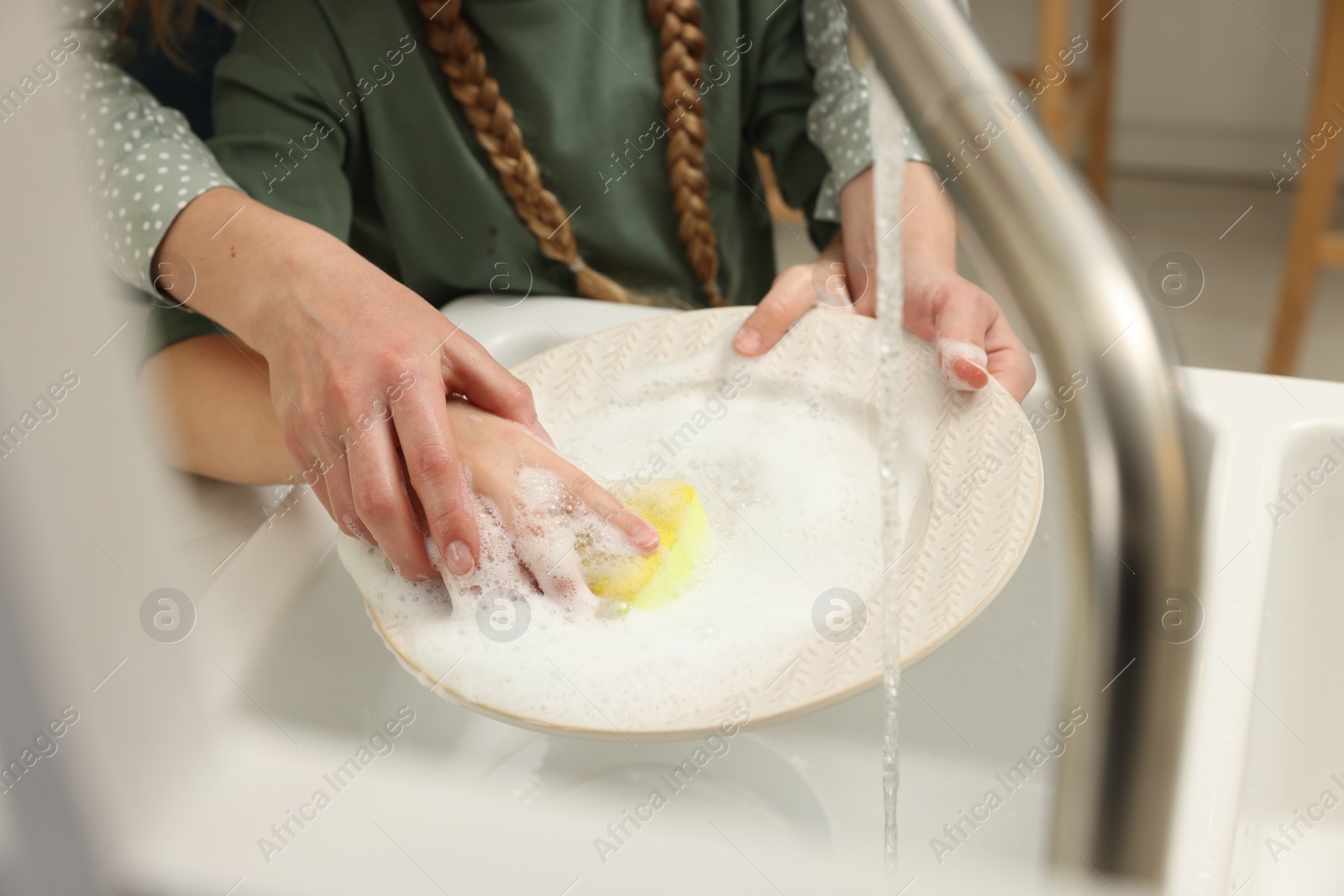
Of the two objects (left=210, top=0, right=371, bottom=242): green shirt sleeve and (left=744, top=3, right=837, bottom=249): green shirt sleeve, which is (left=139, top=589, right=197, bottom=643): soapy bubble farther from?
(left=744, top=3, right=837, bottom=249): green shirt sleeve

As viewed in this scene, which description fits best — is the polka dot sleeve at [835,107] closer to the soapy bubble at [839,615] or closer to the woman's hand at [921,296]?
the woman's hand at [921,296]

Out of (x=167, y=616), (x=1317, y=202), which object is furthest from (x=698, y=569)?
(x=1317, y=202)

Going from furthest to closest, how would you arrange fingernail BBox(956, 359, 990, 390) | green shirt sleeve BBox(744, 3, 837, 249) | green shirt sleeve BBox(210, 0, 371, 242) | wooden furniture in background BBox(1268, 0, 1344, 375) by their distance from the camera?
wooden furniture in background BBox(1268, 0, 1344, 375) < green shirt sleeve BBox(744, 3, 837, 249) < green shirt sleeve BBox(210, 0, 371, 242) < fingernail BBox(956, 359, 990, 390)

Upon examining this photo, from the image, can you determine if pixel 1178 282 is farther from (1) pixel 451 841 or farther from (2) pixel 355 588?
(1) pixel 451 841

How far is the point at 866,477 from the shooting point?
52 cm

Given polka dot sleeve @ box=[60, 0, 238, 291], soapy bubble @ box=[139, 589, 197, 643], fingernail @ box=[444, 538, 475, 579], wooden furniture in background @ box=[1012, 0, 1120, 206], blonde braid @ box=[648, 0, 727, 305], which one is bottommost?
soapy bubble @ box=[139, 589, 197, 643]

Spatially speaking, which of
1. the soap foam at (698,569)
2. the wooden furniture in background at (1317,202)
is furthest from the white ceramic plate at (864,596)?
the wooden furniture in background at (1317,202)

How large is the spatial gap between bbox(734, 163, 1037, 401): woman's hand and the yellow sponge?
0.38 ft

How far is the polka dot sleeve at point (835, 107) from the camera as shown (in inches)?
28.9

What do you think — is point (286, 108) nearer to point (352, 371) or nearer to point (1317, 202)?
point (352, 371)

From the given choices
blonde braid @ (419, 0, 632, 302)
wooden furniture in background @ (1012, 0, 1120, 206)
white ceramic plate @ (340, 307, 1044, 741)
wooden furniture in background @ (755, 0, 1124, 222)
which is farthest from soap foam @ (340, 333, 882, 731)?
wooden furniture in background @ (1012, 0, 1120, 206)

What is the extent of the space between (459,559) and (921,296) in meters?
0.31

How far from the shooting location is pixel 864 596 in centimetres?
46

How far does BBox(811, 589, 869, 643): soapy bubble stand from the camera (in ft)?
1.41
